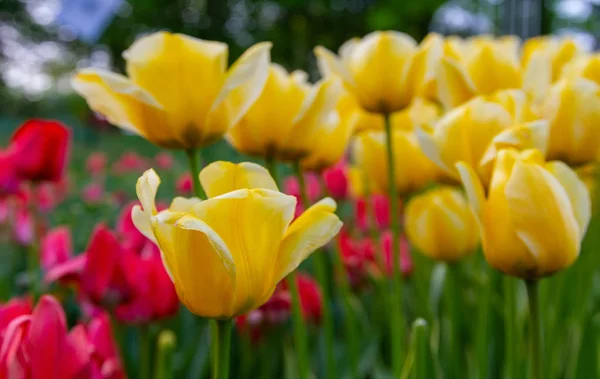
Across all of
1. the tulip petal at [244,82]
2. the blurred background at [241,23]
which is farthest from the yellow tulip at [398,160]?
the blurred background at [241,23]

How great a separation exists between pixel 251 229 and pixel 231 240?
0.04ft

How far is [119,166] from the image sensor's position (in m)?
2.69

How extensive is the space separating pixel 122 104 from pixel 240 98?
88 mm

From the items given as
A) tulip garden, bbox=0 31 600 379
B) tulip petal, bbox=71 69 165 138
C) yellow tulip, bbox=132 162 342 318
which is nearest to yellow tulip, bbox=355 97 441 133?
tulip garden, bbox=0 31 600 379

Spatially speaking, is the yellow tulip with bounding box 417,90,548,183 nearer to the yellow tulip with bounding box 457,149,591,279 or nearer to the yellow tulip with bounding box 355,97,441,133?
the yellow tulip with bounding box 457,149,591,279

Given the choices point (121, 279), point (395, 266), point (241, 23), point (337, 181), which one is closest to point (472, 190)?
point (395, 266)

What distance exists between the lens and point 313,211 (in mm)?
364

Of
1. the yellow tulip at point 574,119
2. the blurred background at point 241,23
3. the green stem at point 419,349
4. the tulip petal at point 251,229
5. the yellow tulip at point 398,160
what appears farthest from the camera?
the blurred background at point 241,23

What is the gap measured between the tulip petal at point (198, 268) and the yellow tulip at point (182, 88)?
0.15 metres

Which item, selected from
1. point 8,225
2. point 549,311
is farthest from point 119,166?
point 549,311

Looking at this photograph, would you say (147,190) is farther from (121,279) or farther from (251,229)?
(121,279)

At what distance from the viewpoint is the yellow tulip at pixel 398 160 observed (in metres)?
0.80

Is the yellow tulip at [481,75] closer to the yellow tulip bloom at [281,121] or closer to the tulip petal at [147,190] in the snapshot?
the yellow tulip bloom at [281,121]

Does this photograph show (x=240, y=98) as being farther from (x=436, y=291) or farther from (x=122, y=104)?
(x=436, y=291)
